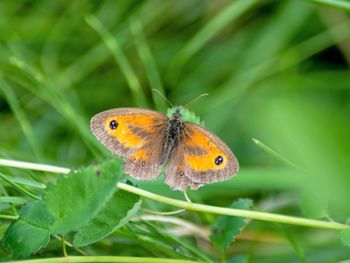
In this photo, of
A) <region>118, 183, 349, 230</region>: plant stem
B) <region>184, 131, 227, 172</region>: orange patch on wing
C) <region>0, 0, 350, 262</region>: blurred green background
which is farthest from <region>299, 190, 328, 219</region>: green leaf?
<region>0, 0, 350, 262</region>: blurred green background

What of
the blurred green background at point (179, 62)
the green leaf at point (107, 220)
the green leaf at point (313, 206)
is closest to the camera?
the green leaf at point (107, 220)

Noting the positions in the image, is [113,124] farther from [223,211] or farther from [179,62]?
[179,62]

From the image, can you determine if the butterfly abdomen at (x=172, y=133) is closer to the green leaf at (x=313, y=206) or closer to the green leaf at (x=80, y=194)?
the green leaf at (x=313, y=206)

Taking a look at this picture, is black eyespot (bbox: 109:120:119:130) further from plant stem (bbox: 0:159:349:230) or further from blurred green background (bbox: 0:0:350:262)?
blurred green background (bbox: 0:0:350:262)

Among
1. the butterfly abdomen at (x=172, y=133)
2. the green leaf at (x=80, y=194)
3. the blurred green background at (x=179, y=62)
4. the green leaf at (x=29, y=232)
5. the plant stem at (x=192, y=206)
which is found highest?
the blurred green background at (x=179, y=62)

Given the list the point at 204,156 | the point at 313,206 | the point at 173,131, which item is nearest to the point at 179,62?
the point at 173,131

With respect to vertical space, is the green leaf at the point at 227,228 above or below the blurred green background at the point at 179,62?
below

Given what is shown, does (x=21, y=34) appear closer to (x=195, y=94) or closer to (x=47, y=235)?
(x=195, y=94)

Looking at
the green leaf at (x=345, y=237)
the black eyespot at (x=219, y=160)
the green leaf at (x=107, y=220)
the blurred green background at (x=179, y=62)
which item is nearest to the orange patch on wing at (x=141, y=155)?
the black eyespot at (x=219, y=160)

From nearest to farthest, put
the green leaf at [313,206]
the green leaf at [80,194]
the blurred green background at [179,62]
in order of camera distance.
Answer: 1. the green leaf at [80,194]
2. the green leaf at [313,206]
3. the blurred green background at [179,62]
